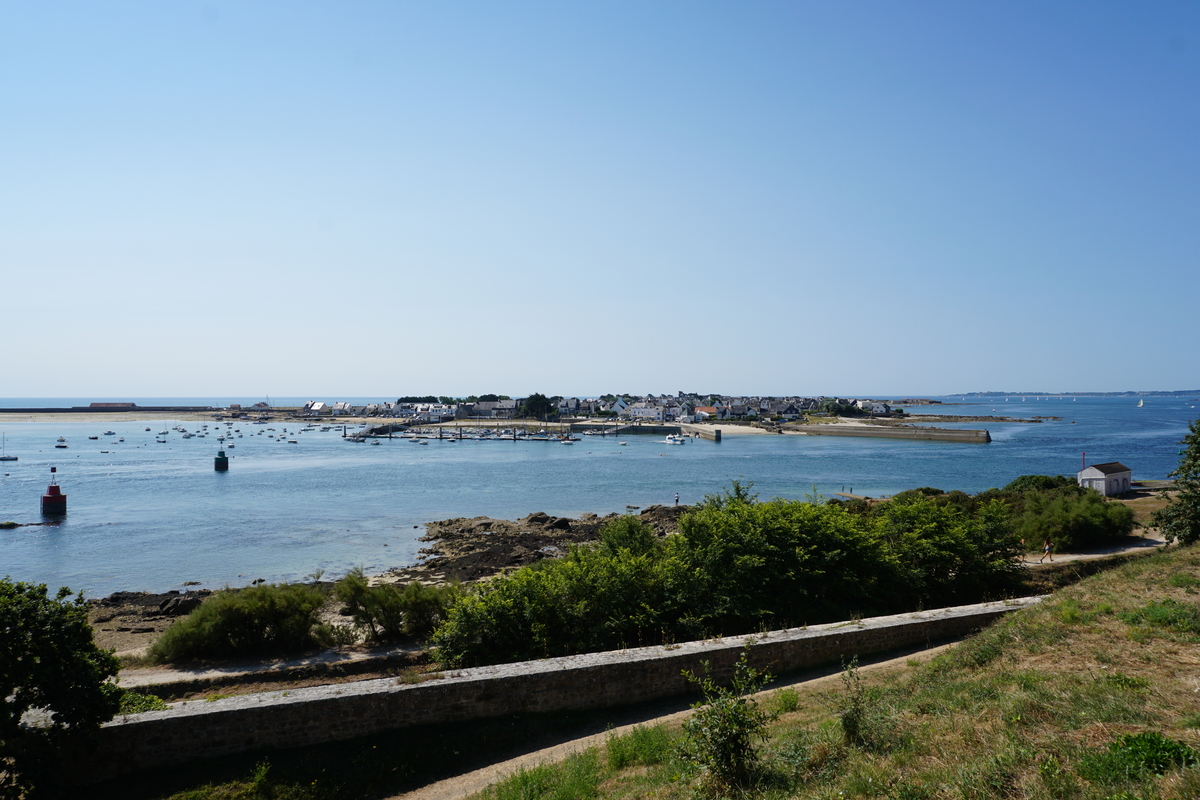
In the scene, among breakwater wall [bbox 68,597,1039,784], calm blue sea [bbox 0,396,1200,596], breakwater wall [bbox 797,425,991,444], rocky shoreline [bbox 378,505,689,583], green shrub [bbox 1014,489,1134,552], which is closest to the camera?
breakwater wall [bbox 68,597,1039,784]

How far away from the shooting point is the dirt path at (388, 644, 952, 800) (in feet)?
26.1

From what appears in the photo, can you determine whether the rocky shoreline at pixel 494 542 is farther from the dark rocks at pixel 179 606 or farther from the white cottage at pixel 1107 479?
the white cottage at pixel 1107 479

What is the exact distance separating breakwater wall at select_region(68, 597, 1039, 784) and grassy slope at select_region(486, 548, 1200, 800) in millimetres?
1568

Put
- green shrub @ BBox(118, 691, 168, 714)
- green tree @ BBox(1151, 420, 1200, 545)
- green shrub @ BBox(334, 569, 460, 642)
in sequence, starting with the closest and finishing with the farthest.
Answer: green shrub @ BBox(118, 691, 168, 714) → green shrub @ BBox(334, 569, 460, 642) → green tree @ BBox(1151, 420, 1200, 545)

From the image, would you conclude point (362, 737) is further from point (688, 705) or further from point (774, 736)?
point (774, 736)

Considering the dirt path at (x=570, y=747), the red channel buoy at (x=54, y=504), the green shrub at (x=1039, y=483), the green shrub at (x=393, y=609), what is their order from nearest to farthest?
1. the dirt path at (x=570, y=747)
2. the green shrub at (x=393, y=609)
3. the green shrub at (x=1039, y=483)
4. the red channel buoy at (x=54, y=504)

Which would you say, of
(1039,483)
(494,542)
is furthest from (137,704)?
(1039,483)

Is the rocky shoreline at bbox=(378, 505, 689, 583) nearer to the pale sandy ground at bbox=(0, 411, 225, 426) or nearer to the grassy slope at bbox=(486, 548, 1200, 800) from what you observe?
the grassy slope at bbox=(486, 548, 1200, 800)

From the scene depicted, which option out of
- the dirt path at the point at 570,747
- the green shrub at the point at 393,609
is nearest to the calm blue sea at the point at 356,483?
the green shrub at the point at 393,609

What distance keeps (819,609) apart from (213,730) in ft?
35.8

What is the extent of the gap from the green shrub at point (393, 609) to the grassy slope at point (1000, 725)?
29.5 ft

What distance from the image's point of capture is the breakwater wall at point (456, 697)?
8.16 metres

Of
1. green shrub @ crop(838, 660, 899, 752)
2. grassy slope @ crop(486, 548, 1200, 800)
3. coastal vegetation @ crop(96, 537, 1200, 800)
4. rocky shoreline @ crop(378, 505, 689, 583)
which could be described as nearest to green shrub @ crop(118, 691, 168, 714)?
coastal vegetation @ crop(96, 537, 1200, 800)

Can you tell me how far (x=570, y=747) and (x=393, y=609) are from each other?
8658mm
